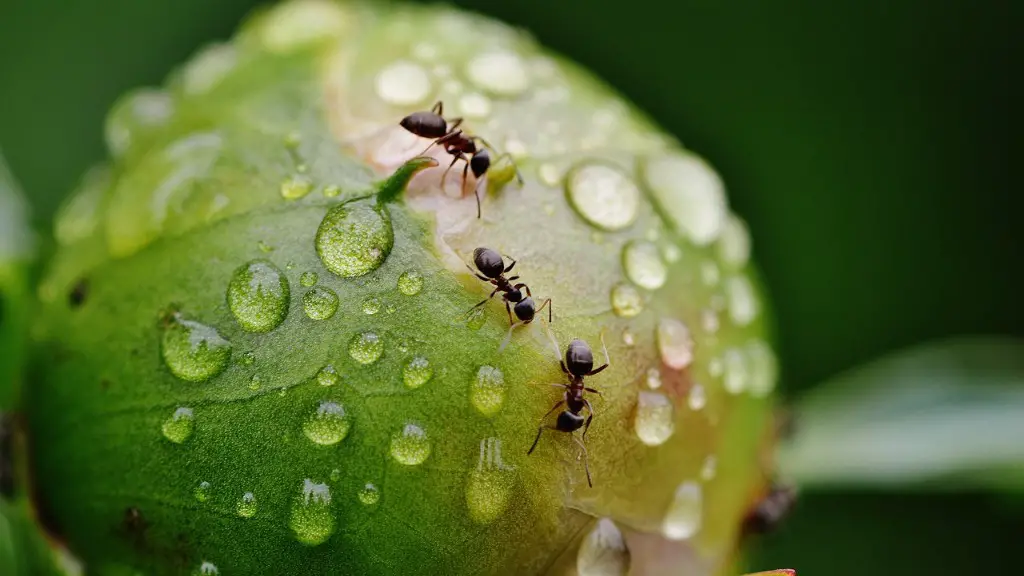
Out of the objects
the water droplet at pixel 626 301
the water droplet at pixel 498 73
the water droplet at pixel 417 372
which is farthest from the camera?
the water droplet at pixel 498 73

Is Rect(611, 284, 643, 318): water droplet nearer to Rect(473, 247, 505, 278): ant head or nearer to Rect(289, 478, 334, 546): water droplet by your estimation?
Rect(473, 247, 505, 278): ant head

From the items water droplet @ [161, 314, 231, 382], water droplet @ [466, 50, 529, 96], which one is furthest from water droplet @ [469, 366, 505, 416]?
water droplet @ [466, 50, 529, 96]

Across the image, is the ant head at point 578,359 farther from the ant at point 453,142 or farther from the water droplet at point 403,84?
the water droplet at point 403,84

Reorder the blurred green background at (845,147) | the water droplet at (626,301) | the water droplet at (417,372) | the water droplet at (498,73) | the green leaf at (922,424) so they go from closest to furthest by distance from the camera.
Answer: the water droplet at (417,372), the water droplet at (626,301), the water droplet at (498,73), the green leaf at (922,424), the blurred green background at (845,147)

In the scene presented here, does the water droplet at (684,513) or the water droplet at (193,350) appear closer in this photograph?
the water droplet at (193,350)

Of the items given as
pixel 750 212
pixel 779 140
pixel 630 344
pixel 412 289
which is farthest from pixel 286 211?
pixel 779 140

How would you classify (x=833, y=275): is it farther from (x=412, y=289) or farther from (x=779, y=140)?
(x=412, y=289)

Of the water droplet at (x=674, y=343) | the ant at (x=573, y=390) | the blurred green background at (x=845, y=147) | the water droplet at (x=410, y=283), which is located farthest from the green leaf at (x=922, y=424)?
the water droplet at (x=410, y=283)
